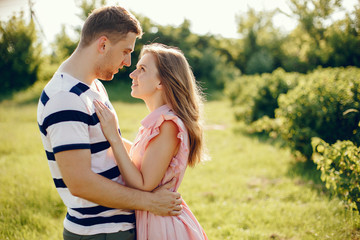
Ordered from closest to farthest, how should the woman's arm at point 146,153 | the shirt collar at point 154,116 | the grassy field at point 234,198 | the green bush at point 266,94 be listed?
the woman's arm at point 146,153
the shirt collar at point 154,116
the grassy field at point 234,198
the green bush at point 266,94

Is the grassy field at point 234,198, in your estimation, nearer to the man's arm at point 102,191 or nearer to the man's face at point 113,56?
the man's arm at point 102,191

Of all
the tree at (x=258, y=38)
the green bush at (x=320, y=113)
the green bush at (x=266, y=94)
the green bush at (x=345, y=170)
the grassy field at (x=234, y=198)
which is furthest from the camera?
the tree at (x=258, y=38)

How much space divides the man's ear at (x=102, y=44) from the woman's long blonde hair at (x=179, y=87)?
0.42m

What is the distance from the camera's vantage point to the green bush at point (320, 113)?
5.44 meters

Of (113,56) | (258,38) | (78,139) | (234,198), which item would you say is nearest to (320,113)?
(234,198)

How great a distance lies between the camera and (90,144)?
5.46 feet

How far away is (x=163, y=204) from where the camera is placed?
1869 millimetres

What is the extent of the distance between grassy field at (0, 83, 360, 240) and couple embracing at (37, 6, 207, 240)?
6.95ft

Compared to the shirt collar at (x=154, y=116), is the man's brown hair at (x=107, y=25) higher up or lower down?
higher up

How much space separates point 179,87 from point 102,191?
925 mm

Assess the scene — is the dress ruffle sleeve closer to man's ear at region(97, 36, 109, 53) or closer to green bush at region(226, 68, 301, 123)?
man's ear at region(97, 36, 109, 53)

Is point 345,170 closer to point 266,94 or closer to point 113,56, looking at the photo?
point 113,56

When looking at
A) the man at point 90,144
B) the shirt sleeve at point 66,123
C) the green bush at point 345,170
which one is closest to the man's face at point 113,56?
the man at point 90,144

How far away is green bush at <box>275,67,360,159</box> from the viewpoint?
17.8 feet
